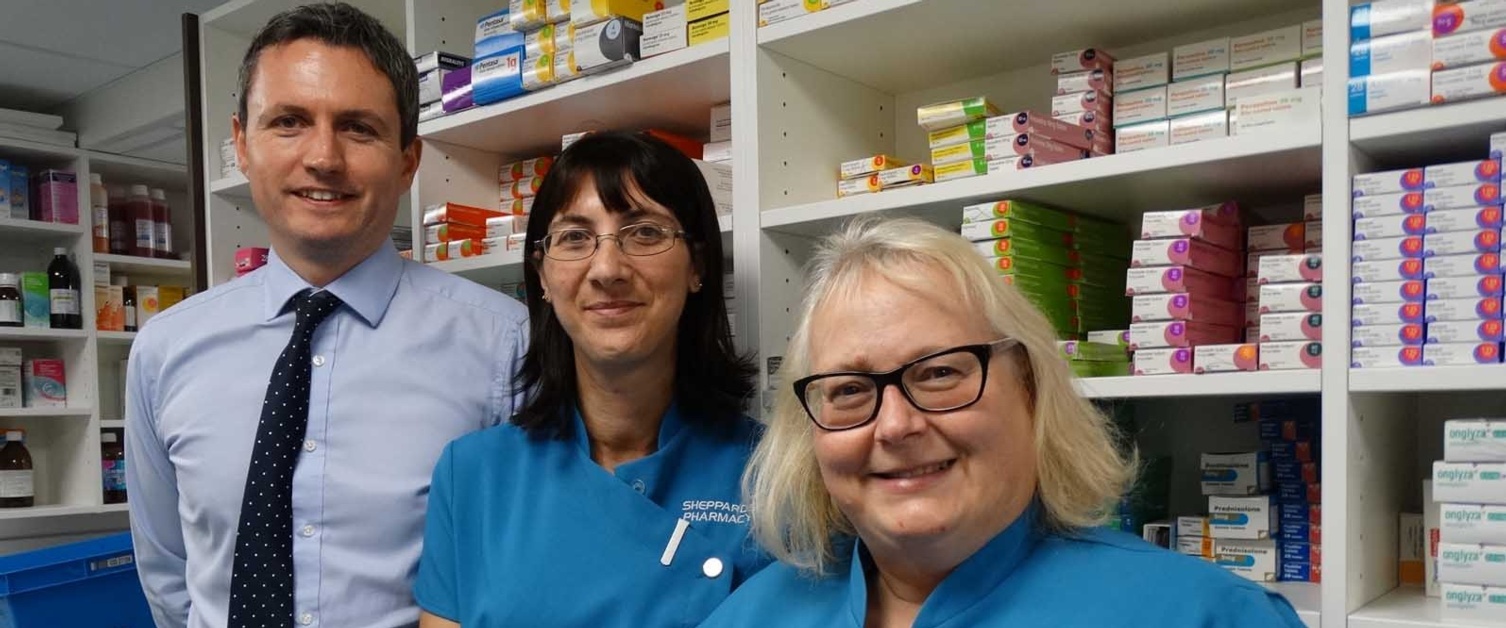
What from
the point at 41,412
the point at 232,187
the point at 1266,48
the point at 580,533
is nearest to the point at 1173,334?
the point at 1266,48

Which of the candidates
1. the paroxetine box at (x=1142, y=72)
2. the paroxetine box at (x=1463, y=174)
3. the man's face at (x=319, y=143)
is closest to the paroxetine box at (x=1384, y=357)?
the paroxetine box at (x=1463, y=174)

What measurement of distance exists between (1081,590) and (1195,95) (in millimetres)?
934

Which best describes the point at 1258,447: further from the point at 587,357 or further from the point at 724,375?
the point at 587,357

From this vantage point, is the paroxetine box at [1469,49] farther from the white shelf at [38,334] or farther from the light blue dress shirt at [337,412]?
the white shelf at [38,334]

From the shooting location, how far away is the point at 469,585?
160 cm

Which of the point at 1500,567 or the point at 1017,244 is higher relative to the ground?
the point at 1017,244

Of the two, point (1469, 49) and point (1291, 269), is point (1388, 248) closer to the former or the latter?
point (1291, 269)

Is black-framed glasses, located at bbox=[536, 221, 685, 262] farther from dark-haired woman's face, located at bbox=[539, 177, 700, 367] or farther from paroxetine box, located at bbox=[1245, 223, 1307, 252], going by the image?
paroxetine box, located at bbox=[1245, 223, 1307, 252]

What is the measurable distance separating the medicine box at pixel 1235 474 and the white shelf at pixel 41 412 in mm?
4596

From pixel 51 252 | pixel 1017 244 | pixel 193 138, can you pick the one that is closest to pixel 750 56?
pixel 1017 244

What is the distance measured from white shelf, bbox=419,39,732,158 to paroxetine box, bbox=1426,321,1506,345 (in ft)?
4.04

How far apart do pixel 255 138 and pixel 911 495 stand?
1.24 m

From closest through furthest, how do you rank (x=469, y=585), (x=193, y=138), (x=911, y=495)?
(x=911, y=495) < (x=469, y=585) < (x=193, y=138)

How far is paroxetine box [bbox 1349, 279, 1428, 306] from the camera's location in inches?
57.4
